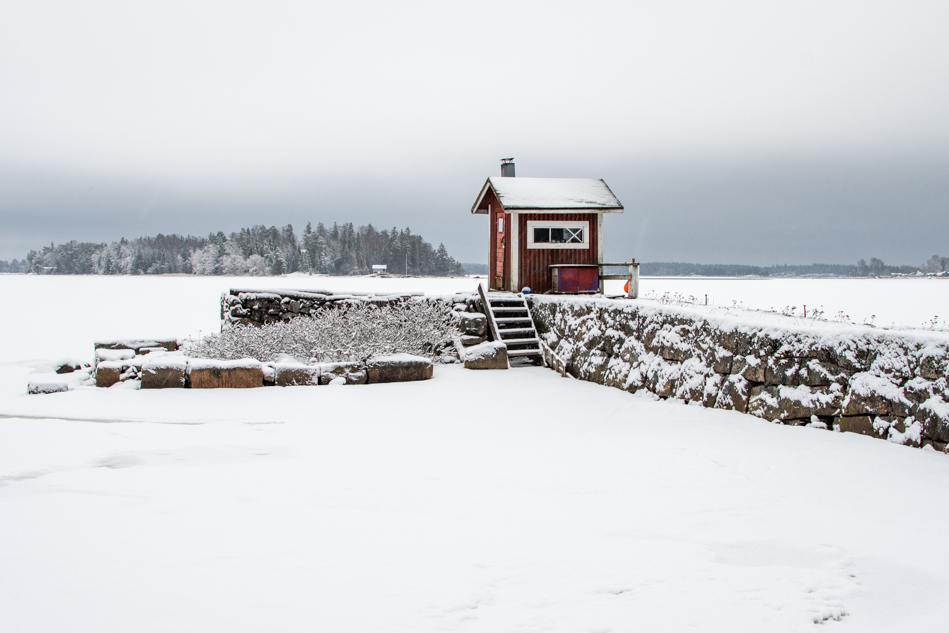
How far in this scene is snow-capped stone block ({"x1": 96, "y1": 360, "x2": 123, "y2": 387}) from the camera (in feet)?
27.9

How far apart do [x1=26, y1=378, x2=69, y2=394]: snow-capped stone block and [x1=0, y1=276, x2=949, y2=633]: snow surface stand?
1373 mm

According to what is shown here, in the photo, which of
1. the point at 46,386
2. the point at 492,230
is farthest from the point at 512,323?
the point at 46,386

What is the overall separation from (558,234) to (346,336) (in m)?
6.44

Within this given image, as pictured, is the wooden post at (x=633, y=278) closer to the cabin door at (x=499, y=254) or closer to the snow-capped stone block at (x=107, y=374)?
the cabin door at (x=499, y=254)

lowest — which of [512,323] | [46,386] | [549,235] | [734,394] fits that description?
[46,386]

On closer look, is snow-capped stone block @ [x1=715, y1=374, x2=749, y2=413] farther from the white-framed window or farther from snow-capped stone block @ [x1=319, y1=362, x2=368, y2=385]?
the white-framed window

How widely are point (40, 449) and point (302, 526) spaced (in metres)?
3.39

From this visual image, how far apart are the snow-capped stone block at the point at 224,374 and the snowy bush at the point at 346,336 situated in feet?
4.22

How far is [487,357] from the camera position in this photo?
11.3 meters

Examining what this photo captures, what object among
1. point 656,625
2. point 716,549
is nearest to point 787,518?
point 716,549

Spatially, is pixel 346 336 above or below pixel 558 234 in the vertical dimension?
below

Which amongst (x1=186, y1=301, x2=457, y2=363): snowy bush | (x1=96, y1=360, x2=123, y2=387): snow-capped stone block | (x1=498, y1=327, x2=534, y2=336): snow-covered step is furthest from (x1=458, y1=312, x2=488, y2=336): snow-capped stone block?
(x1=96, y1=360, x2=123, y2=387): snow-capped stone block

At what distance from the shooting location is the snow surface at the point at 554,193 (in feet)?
46.2

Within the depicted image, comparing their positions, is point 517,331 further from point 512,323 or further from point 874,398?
point 874,398
